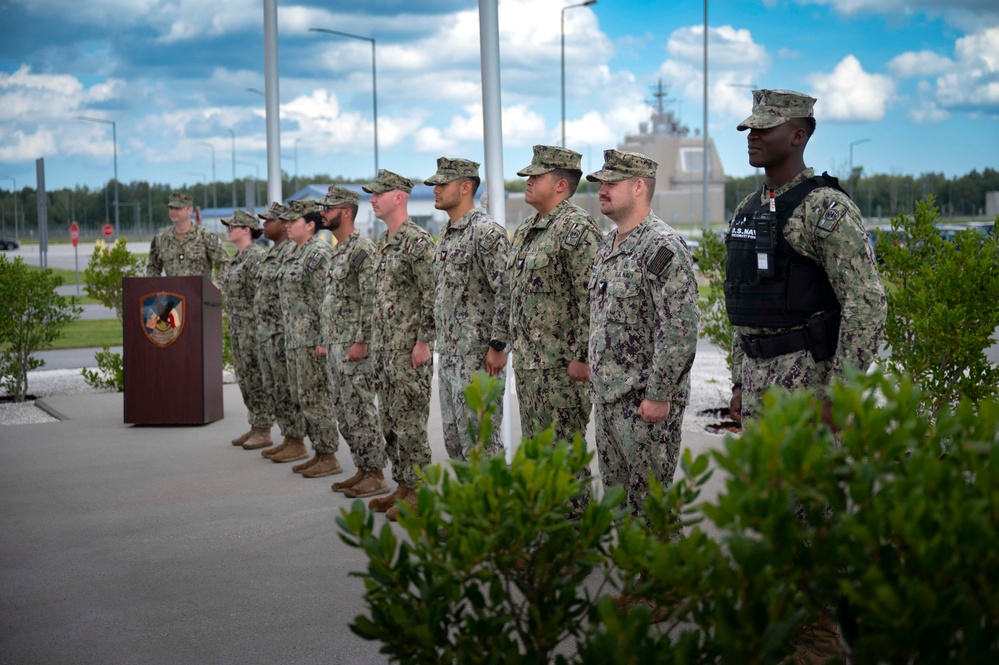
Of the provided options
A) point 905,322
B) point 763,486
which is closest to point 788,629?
point 763,486

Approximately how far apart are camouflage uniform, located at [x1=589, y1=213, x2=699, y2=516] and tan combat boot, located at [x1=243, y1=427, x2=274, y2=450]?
4868 mm

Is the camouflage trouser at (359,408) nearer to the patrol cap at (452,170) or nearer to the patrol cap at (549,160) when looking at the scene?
the patrol cap at (452,170)

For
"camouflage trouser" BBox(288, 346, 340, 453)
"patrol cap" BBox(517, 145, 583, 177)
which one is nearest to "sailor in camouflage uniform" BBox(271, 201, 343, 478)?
"camouflage trouser" BBox(288, 346, 340, 453)

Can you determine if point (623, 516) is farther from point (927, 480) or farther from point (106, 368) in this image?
point (106, 368)

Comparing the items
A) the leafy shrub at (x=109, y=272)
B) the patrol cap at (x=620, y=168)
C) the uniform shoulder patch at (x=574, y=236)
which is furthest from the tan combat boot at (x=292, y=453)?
the leafy shrub at (x=109, y=272)

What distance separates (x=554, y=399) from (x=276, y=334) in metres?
3.73

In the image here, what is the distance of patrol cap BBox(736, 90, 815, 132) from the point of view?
400 cm

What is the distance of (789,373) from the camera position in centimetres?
396

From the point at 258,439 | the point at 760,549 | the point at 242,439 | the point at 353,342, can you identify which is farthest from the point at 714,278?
the point at 760,549

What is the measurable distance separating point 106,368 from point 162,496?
20.4ft

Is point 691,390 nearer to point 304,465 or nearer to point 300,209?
point 304,465

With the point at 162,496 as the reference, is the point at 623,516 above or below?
above

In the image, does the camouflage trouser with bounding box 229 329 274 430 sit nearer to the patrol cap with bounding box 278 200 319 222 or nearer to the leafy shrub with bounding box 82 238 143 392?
the patrol cap with bounding box 278 200 319 222

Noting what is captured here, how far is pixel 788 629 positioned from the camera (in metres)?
1.84
